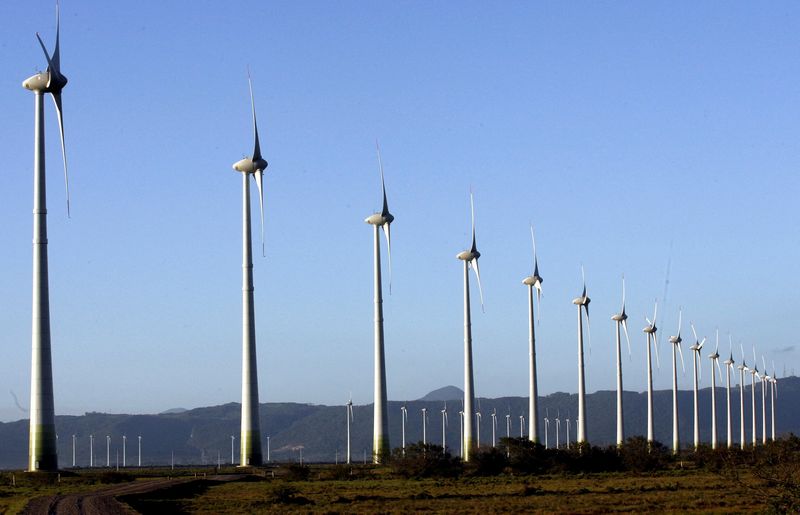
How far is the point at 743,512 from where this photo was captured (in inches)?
2532

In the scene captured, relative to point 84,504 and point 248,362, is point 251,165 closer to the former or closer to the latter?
point 248,362

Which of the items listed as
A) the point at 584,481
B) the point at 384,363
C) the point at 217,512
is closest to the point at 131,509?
the point at 217,512

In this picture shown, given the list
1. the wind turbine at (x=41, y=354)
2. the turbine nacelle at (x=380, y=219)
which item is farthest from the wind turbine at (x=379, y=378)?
the wind turbine at (x=41, y=354)

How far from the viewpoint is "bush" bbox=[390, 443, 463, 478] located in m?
112

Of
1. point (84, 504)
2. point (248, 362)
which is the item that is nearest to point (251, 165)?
point (248, 362)

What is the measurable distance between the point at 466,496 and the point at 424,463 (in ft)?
99.4

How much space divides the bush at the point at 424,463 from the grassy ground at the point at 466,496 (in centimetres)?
444

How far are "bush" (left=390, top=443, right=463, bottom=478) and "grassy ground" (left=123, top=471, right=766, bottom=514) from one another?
4441mm

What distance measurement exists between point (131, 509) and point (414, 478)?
1795 inches

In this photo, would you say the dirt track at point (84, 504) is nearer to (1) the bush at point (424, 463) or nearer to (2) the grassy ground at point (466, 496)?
(2) the grassy ground at point (466, 496)

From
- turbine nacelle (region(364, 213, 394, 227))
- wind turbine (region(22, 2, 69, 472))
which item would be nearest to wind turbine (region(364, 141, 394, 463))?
turbine nacelle (region(364, 213, 394, 227))

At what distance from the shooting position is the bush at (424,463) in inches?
4417

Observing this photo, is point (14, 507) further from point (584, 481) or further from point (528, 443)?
point (528, 443)

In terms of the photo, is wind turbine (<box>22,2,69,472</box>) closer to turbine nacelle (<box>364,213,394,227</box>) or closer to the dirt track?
the dirt track
